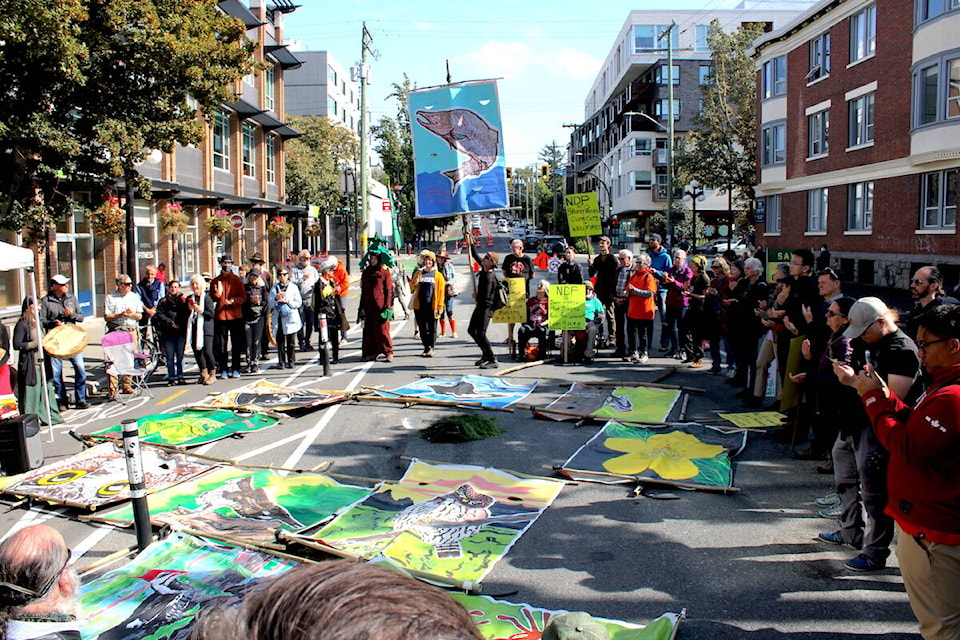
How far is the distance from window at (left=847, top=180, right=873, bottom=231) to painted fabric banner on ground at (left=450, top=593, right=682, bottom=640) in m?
29.5

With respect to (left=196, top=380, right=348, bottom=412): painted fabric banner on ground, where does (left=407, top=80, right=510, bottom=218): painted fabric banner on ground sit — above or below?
above

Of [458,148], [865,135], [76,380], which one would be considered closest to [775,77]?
[865,135]

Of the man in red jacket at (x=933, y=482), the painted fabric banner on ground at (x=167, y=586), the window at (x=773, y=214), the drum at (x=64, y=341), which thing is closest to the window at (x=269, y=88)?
the window at (x=773, y=214)

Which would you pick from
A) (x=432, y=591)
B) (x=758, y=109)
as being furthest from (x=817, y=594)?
(x=758, y=109)

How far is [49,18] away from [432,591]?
13.0 metres

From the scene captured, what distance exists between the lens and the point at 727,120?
1714 inches

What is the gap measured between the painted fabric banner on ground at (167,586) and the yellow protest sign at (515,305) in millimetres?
9327

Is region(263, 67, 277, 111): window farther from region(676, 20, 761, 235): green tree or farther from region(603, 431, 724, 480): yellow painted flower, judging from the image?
region(603, 431, 724, 480): yellow painted flower

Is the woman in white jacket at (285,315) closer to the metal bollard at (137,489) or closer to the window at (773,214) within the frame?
the metal bollard at (137,489)

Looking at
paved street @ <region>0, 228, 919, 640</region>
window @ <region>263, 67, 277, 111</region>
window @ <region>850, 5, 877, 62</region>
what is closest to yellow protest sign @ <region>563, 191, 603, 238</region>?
paved street @ <region>0, 228, 919, 640</region>

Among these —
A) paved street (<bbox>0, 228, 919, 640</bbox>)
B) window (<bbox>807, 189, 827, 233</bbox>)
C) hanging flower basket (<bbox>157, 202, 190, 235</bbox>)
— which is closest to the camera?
paved street (<bbox>0, 228, 919, 640</bbox>)

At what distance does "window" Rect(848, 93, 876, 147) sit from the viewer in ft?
99.1

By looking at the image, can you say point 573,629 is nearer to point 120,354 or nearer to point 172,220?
point 120,354

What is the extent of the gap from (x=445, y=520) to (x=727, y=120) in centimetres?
4199
